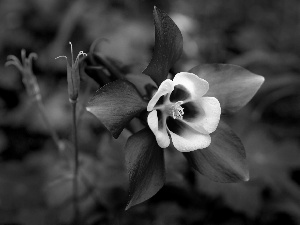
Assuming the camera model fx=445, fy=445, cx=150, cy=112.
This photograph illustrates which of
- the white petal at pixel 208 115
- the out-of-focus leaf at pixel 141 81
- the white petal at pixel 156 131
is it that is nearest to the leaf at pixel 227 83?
→ the white petal at pixel 208 115

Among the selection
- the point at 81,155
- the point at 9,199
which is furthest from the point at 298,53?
the point at 9,199

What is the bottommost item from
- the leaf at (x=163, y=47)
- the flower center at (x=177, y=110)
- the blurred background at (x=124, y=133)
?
the blurred background at (x=124, y=133)

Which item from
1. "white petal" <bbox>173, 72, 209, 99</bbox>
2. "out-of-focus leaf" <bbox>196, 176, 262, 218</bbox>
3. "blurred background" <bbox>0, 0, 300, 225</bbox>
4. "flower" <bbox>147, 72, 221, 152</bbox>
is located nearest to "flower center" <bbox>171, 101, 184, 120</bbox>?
"flower" <bbox>147, 72, 221, 152</bbox>

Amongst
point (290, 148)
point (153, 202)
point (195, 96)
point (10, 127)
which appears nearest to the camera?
point (195, 96)

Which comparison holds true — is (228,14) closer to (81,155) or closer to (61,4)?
(61,4)

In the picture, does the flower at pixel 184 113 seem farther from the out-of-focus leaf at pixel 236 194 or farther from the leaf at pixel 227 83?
the out-of-focus leaf at pixel 236 194

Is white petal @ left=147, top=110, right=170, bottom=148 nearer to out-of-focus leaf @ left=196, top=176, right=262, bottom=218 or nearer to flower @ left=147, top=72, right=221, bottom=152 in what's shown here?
flower @ left=147, top=72, right=221, bottom=152
